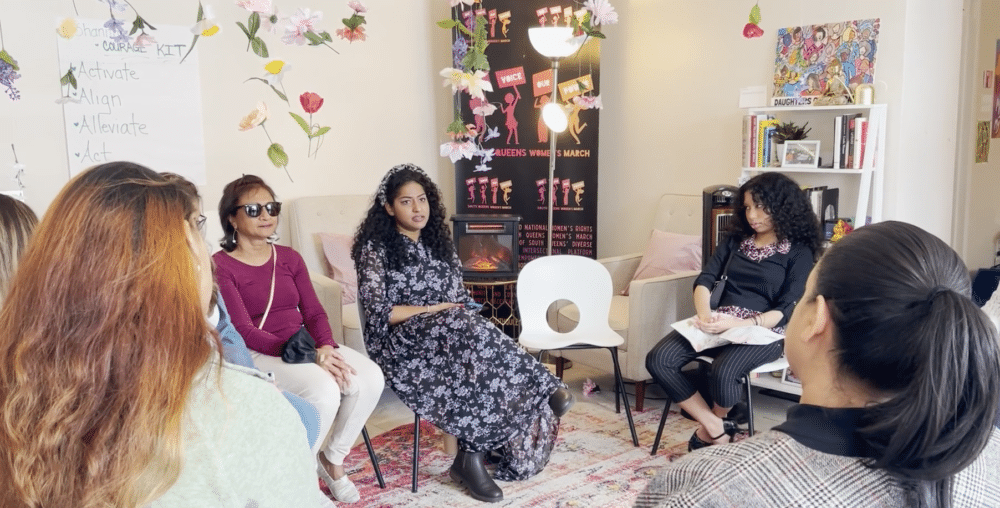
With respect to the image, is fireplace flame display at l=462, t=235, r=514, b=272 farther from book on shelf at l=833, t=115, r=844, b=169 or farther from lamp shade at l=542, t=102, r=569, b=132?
book on shelf at l=833, t=115, r=844, b=169

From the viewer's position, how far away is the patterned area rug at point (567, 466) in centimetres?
320

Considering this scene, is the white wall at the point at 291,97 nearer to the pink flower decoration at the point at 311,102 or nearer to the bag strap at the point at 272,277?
the bag strap at the point at 272,277

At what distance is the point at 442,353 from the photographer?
3.34 metres

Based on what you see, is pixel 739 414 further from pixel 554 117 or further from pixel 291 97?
pixel 291 97

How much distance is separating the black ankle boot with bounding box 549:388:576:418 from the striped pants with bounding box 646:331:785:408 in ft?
1.47

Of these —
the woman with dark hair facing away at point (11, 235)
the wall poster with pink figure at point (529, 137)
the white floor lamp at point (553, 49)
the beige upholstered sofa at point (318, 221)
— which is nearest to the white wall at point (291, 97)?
the beige upholstered sofa at point (318, 221)

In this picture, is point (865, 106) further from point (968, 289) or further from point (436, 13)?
point (968, 289)

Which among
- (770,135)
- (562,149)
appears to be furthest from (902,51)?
(562,149)

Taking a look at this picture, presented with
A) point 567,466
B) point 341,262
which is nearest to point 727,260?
point 567,466

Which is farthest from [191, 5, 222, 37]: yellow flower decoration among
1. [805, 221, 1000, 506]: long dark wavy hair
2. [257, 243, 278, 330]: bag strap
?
[805, 221, 1000, 506]: long dark wavy hair

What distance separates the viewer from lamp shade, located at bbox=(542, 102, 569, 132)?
15.2ft

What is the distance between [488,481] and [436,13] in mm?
3348

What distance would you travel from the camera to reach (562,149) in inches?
207

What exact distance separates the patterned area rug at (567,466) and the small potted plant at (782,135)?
1.36 meters
